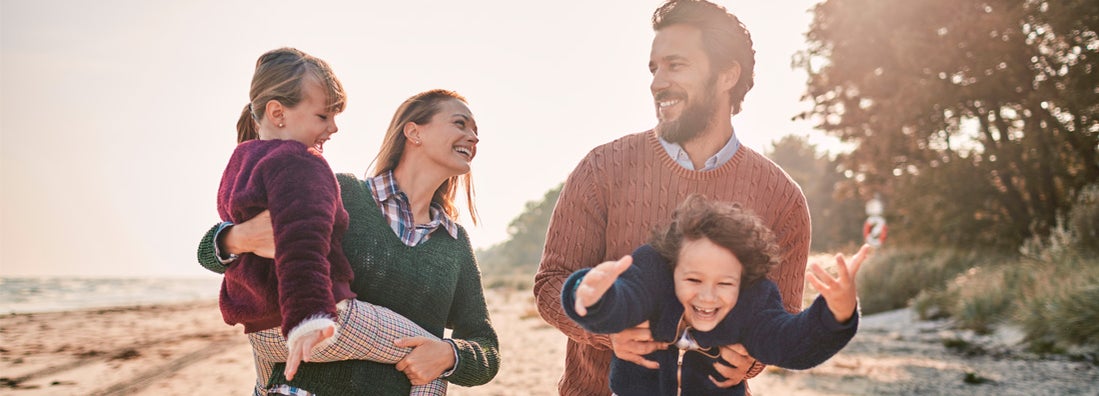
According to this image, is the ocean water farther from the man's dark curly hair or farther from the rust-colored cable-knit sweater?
the man's dark curly hair

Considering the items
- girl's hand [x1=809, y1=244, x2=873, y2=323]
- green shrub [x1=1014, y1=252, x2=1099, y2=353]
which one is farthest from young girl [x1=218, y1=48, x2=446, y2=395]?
green shrub [x1=1014, y1=252, x2=1099, y2=353]

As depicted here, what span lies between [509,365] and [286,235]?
7615 millimetres

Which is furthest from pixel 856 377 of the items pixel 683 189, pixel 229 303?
pixel 229 303

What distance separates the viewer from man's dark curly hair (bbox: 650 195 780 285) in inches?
84.3

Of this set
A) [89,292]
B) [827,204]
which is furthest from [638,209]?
[827,204]

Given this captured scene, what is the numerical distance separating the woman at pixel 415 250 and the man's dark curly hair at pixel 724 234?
80 cm

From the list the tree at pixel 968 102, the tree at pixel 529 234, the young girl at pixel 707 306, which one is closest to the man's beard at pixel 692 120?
the young girl at pixel 707 306

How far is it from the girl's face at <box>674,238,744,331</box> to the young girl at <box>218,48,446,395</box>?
0.89m

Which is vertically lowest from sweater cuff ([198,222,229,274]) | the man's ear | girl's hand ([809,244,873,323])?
girl's hand ([809,244,873,323])

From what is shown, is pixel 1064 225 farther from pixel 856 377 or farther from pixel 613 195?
pixel 613 195

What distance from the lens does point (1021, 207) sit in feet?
50.4

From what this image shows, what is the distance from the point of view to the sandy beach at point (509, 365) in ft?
24.6

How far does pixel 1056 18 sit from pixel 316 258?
45.9ft

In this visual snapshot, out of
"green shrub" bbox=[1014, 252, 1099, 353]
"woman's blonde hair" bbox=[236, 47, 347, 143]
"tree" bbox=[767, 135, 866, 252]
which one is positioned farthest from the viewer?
"tree" bbox=[767, 135, 866, 252]
